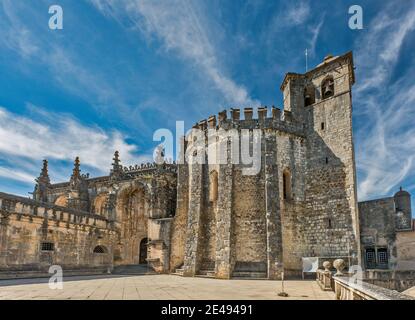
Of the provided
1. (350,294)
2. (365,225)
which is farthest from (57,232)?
(365,225)

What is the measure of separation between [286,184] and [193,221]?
244 inches

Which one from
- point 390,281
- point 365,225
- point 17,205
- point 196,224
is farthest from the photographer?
point 365,225

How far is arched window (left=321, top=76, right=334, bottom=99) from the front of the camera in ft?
70.1

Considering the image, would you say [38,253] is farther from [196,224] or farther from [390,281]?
[390,281]

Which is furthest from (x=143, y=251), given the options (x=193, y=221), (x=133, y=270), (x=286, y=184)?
(x=286, y=184)

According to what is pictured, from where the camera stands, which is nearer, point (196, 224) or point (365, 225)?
point (196, 224)

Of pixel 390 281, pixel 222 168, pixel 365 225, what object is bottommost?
pixel 390 281

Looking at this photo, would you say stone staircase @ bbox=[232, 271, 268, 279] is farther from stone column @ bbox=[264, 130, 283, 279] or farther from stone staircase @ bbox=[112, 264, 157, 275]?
stone staircase @ bbox=[112, 264, 157, 275]

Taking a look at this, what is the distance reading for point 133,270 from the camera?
22.5 metres

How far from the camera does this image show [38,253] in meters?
17.2

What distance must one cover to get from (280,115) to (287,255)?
874 centimetres

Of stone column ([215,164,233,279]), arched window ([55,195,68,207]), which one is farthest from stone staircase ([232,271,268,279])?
arched window ([55,195,68,207])

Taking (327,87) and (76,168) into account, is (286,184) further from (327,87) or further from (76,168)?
(76,168)
